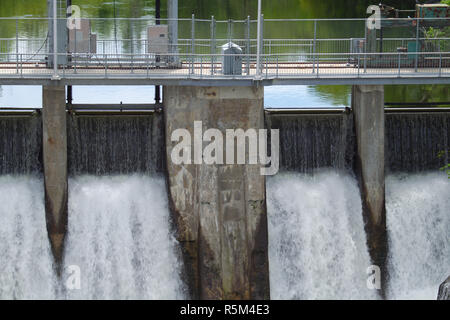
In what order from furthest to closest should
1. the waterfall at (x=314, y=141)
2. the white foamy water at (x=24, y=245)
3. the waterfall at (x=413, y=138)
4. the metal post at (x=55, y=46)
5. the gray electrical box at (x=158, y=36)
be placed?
the waterfall at (x=413, y=138) → the waterfall at (x=314, y=141) → the gray electrical box at (x=158, y=36) → the white foamy water at (x=24, y=245) → the metal post at (x=55, y=46)

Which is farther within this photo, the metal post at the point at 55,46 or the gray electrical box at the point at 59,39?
the gray electrical box at the point at 59,39

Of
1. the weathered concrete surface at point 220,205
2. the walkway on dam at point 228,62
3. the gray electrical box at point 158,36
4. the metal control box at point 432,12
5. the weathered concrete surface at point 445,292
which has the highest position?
the metal control box at point 432,12

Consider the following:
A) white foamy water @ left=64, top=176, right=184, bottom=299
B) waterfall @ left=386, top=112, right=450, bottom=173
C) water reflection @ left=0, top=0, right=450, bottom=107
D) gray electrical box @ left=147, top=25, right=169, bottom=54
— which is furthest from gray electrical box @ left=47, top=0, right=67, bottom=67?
waterfall @ left=386, top=112, right=450, bottom=173

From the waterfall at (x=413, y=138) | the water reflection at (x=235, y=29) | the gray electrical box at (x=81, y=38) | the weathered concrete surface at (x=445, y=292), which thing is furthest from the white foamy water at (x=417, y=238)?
the gray electrical box at (x=81, y=38)

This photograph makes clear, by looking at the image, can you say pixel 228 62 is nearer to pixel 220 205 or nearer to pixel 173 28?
pixel 173 28

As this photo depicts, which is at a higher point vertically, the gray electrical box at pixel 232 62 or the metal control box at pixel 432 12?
the metal control box at pixel 432 12

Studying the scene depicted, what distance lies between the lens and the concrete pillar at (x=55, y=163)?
117 ft

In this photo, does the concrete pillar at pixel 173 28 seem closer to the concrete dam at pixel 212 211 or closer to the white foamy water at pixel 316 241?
the concrete dam at pixel 212 211

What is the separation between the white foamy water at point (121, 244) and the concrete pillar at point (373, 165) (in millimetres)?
7320

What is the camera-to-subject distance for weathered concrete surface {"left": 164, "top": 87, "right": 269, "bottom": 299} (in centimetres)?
3534

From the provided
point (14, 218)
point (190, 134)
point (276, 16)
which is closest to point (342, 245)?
point (190, 134)

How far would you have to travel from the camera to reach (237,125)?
35.3 m

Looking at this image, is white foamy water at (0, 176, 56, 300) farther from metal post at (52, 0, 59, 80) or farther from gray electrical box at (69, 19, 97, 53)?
gray electrical box at (69, 19, 97, 53)

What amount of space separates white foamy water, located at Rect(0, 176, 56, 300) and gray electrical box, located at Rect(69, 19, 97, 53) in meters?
5.20
